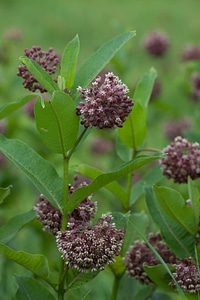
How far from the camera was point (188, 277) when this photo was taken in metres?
1.28

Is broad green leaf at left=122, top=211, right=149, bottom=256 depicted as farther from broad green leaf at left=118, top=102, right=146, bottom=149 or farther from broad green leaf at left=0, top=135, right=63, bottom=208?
broad green leaf at left=0, top=135, right=63, bottom=208

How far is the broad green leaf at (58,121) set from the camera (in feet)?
3.93

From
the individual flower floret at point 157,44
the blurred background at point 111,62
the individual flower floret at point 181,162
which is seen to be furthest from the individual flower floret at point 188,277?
the individual flower floret at point 157,44

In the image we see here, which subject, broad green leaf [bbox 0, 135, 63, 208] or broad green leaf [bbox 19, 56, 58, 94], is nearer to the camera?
broad green leaf [bbox 19, 56, 58, 94]

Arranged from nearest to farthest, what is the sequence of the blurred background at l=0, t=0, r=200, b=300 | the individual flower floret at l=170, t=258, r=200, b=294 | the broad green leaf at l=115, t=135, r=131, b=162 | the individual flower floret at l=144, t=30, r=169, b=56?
1. the individual flower floret at l=170, t=258, r=200, b=294
2. the broad green leaf at l=115, t=135, r=131, b=162
3. the blurred background at l=0, t=0, r=200, b=300
4. the individual flower floret at l=144, t=30, r=169, b=56

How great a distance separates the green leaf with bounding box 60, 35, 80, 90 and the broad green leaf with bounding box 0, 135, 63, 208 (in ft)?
0.43

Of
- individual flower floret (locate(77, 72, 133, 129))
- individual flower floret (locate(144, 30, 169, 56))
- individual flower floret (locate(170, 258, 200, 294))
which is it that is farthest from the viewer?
individual flower floret (locate(144, 30, 169, 56))

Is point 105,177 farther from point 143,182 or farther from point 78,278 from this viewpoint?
point 143,182

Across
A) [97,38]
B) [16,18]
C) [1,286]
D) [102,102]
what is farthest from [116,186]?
[16,18]

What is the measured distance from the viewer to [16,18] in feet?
27.5

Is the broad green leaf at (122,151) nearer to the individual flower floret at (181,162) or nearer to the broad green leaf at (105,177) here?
the individual flower floret at (181,162)

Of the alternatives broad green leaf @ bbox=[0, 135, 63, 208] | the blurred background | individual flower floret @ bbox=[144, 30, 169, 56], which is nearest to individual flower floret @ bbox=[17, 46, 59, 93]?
broad green leaf @ bbox=[0, 135, 63, 208]

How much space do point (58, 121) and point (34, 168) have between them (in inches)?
4.9

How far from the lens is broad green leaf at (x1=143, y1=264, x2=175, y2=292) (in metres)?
1.33
